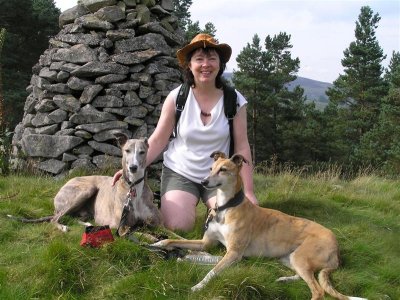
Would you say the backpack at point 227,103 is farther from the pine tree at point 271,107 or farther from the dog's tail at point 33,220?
the pine tree at point 271,107

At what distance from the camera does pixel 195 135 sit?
5492 millimetres

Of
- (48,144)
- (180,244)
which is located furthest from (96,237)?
(48,144)

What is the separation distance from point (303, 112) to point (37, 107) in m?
28.5

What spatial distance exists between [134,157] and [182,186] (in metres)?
0.99

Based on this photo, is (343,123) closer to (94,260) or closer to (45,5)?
(45,5)

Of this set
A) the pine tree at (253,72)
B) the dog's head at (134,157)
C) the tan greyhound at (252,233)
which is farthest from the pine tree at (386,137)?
the dog's head at (134,157)

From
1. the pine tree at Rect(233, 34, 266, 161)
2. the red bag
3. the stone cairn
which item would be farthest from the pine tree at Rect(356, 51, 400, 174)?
the red bag

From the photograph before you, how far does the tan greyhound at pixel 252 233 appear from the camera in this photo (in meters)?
4.28

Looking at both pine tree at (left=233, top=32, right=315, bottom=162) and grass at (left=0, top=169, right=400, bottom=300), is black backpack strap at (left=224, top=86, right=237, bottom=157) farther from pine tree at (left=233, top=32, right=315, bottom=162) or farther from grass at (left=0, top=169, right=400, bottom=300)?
pine tree at (left=233, top=32, right=315, bottom=162)

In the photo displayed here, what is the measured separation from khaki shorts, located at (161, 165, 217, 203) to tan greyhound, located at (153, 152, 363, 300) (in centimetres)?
92

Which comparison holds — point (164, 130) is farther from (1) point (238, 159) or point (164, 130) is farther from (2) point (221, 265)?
(2) point (221, 265)

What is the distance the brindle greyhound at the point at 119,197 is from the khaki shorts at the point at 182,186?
409 millimetres

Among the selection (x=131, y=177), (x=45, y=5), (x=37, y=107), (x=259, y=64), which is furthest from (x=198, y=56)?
(x=259, y=64)

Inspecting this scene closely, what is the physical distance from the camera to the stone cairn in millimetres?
7902
